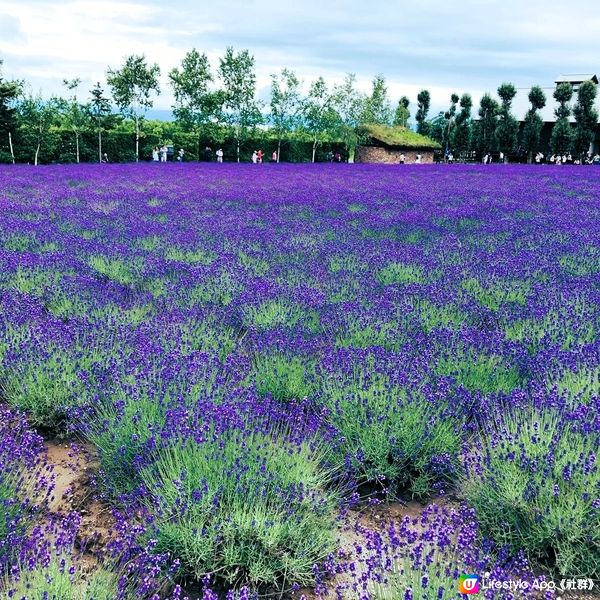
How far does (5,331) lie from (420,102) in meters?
65.9

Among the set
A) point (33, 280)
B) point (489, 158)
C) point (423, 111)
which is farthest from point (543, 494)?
point (423, 111)

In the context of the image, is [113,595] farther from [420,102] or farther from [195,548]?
[420,102]

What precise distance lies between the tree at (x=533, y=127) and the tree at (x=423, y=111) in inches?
581

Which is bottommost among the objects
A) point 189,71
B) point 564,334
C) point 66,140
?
point 564,334

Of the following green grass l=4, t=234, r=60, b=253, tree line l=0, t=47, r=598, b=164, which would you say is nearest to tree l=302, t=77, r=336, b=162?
tree line l=0, t=47, r=598, b=164

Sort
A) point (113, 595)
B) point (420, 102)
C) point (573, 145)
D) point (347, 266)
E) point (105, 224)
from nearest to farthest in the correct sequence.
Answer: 1. point (113, 595)
2. point (347, 266)
3. point (105, 224)
4. point (573, 145)
5. point (420, 102)

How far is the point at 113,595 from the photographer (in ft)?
6.43

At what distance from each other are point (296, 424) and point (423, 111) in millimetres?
66900

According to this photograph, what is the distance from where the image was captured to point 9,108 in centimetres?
2725

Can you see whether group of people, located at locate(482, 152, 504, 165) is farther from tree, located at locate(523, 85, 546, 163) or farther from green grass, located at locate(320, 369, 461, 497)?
green grass, located at locate(320, 369, 461, 497)

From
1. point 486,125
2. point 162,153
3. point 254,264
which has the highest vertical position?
point 486,125

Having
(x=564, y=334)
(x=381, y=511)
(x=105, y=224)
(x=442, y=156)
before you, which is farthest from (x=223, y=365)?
(x=442, y=156)

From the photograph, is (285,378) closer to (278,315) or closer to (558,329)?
(278,315)

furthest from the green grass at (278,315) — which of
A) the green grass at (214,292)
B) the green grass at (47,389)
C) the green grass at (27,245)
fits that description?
the green grass at (27,245)
